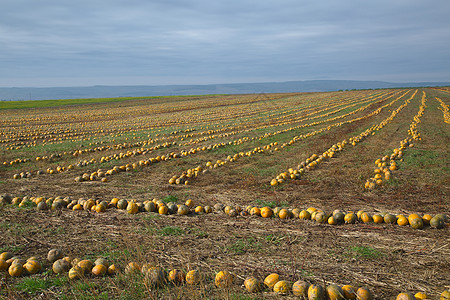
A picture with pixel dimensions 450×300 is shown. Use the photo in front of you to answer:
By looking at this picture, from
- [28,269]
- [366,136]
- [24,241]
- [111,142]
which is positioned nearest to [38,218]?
[24,241]

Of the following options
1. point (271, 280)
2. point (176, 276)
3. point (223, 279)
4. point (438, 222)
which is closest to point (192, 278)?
point (176, 276)

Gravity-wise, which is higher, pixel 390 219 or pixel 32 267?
pixel 390 219

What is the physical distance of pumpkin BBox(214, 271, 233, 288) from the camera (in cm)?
366

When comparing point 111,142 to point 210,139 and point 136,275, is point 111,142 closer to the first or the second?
point 210,139

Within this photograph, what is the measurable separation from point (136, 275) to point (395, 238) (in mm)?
4303

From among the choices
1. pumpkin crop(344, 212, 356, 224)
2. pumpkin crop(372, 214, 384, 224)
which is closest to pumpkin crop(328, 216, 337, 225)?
pumpkin crop(344, 212, 356, 224)

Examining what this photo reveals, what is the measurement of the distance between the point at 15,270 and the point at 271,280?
364 centimetres

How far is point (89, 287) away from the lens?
3816 millimetres

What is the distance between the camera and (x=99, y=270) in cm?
427

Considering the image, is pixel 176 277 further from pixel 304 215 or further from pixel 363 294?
pixel 304 215

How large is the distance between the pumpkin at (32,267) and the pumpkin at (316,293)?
386 cm

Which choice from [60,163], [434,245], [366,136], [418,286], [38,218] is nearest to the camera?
[418,286]

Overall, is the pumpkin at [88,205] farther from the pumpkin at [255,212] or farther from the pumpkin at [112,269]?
the pumpkin at [255,212]

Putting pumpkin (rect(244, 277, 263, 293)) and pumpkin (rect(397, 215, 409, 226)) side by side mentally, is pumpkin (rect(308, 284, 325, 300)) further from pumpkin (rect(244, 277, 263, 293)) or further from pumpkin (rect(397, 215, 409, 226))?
pumpkin (rect(397, 215, 409, 226))
